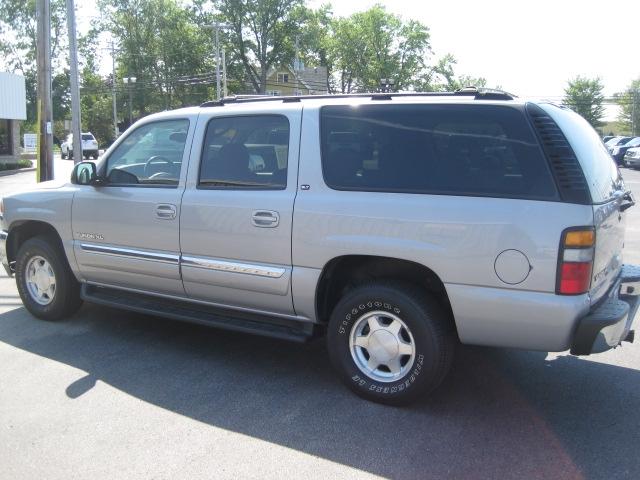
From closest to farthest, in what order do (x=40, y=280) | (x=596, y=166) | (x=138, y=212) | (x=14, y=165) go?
(x=596, y=166) → (x=138, y=212) → (x=40, y=280) → (x=14, y=165)

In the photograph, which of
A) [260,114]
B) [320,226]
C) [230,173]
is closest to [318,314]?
[320,226]

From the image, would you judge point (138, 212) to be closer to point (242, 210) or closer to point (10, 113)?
point (242, 210)

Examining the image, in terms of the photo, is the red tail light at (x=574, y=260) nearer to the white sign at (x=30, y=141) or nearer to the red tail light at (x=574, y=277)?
the red tail light at (x=574, y=277)

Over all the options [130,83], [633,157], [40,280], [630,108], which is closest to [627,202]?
[40,280]

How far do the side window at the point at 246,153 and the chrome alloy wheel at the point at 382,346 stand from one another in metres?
1.08

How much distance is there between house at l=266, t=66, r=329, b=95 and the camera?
62.8 m

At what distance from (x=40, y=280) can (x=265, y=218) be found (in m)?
2.70

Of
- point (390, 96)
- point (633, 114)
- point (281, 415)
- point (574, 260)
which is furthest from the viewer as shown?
point (633, 114)

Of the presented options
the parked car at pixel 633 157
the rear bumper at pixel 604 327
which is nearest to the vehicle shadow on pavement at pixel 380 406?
the rear bumper at pixel 604 327

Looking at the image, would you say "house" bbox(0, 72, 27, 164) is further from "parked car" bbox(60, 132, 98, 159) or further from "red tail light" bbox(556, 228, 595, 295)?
"red tail light" bbox(556, 228, 595, 295)

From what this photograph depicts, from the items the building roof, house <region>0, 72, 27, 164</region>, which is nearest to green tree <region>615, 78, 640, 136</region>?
the building roof

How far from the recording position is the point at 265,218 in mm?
4160

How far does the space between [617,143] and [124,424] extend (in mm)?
38347

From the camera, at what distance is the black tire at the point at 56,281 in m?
5.49
